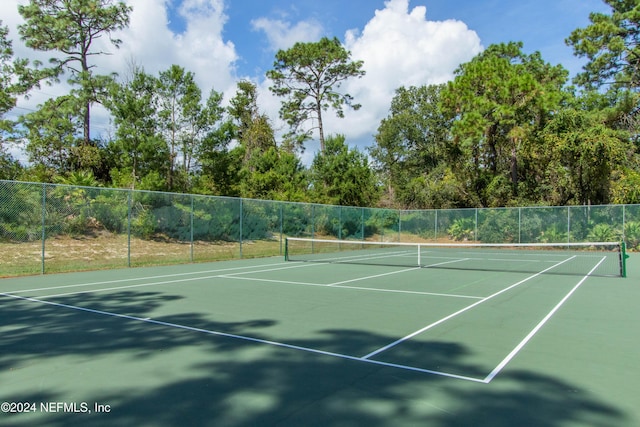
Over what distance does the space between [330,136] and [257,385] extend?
2730 cm

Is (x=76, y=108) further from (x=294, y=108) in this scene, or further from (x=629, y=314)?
(x=629, y=314)

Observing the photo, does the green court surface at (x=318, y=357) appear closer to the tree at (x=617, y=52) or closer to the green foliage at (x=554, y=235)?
the green foliage at (x=554, y=235)

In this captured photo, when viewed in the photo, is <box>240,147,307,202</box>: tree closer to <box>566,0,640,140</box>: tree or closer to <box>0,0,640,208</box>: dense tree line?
<box>0,0,640,208</box>: dense tree line

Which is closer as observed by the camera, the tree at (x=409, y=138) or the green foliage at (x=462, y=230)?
the green foliage at (x=462, y=230)

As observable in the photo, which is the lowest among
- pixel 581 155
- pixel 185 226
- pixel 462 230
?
pixel 462 230

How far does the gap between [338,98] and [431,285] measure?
27.6 m

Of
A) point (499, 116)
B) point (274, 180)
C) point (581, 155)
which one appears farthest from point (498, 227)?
point (274, 180)

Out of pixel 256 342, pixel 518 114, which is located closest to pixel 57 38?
pixel 256 342

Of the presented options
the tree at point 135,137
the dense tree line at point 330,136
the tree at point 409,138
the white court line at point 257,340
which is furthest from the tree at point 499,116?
the white court line at point 257,340

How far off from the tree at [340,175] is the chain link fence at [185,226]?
2869 mm

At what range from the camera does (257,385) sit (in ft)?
12.3

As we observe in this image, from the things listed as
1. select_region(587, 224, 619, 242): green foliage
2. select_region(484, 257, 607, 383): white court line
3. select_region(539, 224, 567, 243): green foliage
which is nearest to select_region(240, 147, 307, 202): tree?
select_region(539, 224, 567, 243): green foliage

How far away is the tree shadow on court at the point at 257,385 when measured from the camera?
10.3 feet

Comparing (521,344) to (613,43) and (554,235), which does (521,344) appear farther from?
(613,43)
